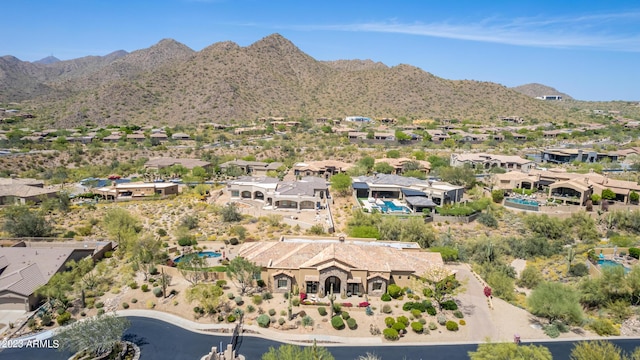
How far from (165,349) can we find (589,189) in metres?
63.6

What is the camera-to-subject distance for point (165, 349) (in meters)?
26.5

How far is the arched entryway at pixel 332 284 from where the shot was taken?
33.1 meters

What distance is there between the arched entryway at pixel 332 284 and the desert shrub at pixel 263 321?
5.95m

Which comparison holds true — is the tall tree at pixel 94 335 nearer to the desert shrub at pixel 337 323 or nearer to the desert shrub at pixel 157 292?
the desert shrub at pixel 157 292

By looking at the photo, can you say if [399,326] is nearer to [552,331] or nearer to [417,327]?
[417,327]

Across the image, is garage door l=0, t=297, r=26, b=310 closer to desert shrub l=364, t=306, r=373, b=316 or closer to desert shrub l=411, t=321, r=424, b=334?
desert shrub l=364, t=306, r=373, b=316

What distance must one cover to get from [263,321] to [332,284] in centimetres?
684

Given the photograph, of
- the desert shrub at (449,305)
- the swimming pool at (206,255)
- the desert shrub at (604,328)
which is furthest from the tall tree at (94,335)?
the desert shrub at (604,328)

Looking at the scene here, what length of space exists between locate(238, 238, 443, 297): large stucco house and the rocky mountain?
111986 millimetres

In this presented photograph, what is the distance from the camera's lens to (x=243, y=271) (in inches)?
1310

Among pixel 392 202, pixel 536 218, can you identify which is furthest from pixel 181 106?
pixel 536 218

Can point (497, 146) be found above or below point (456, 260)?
above

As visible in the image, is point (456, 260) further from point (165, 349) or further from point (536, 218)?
point (165, 349)

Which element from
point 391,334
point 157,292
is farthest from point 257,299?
point 391,334
